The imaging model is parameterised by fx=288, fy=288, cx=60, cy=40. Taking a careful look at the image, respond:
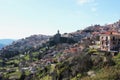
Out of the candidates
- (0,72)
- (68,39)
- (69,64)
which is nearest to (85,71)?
(69,64)

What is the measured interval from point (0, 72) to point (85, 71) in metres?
69.8

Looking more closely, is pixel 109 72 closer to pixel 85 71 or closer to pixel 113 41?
pixel 85 71

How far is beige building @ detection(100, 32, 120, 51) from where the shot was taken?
3666 inches

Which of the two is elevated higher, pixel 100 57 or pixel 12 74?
pixel 100 57

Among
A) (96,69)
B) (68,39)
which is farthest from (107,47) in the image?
(68,39)

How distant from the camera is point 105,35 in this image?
316 feet

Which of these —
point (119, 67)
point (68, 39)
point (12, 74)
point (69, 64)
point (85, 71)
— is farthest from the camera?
point (68, 39)

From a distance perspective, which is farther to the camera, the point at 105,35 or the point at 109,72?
the point at 105,35

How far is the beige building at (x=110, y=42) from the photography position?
93.1 m

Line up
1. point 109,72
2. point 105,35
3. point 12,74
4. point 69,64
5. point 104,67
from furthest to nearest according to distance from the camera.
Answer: point 12,74
point 105,35
point 69,64
point 104,67
point 109,72

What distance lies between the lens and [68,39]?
183125mm

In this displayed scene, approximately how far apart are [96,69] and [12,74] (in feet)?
201

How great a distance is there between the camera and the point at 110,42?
9312 centimetres

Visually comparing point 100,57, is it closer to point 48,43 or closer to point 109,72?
point 109,72
